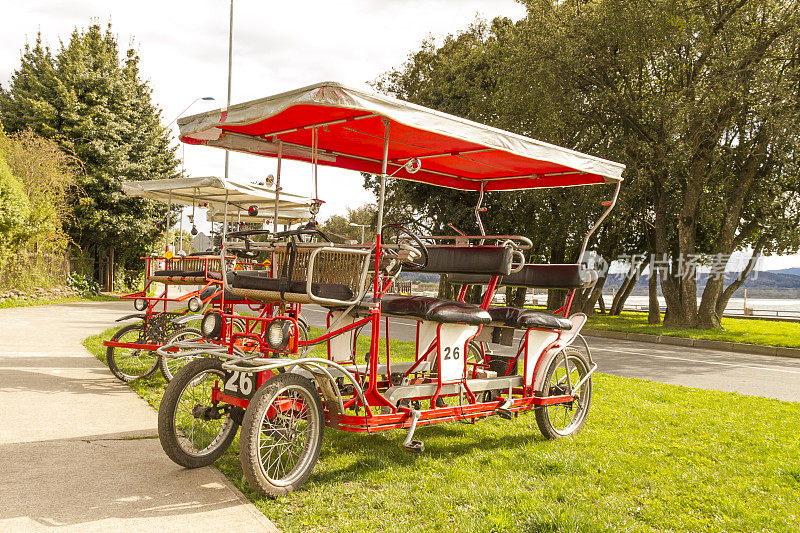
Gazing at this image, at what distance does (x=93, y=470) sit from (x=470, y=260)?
3.39 m

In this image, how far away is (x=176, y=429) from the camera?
443cm

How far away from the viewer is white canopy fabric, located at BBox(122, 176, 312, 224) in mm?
8828

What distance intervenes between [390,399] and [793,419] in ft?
15.6

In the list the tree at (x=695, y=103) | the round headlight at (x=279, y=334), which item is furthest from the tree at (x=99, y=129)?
the round headlight at (x=279, y=334)

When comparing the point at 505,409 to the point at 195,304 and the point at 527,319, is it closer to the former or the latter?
the point at 527,319

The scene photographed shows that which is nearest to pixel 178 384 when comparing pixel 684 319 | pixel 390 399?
pixel 390 399

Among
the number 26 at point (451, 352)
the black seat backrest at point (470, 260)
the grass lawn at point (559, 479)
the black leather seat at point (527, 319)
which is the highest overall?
the black seat backrest at point (470, 260)

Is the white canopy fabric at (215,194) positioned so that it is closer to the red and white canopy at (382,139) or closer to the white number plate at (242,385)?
the red and white canopy at (382,139)

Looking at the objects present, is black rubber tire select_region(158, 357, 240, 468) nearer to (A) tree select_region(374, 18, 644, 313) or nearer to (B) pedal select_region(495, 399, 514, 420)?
(B) pedal select_region(495, 399, 514, 420)

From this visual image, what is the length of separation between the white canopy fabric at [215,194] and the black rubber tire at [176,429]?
3.87 meters

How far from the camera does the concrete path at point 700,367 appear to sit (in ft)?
32.0

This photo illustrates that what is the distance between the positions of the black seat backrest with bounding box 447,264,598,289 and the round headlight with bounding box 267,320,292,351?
2.42 metres

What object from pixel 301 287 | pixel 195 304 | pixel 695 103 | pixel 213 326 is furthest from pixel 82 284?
pixel 301 287

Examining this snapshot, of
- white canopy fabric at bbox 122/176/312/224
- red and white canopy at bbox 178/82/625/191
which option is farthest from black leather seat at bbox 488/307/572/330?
white canopy fabric at bbox 122/176/312/224
